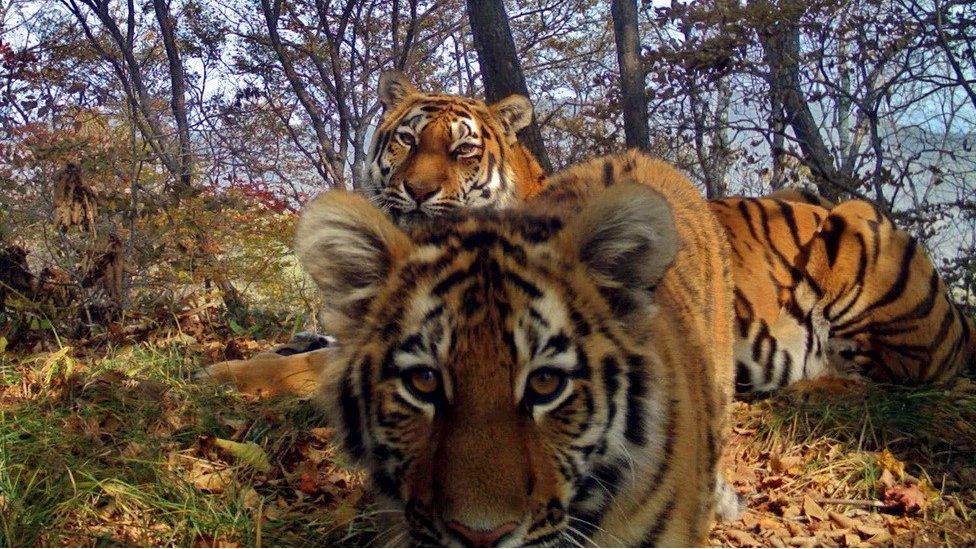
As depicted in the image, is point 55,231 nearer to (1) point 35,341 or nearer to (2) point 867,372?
(1) point 35,341

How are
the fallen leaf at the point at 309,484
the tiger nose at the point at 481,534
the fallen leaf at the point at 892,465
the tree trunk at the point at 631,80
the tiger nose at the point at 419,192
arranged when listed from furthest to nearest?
the tree trunk at the point at 631,80
the tiger nose at the point at 419,192
the fallen leaf at the point at 892,465
the fallen leaf at the point at 309,484
the tiger nose at the point at 481,534

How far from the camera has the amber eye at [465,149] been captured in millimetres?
5685

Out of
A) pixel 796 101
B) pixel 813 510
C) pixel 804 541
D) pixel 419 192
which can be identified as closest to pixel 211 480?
pixel 419 192

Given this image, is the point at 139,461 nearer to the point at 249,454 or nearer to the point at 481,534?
the point at 249,454

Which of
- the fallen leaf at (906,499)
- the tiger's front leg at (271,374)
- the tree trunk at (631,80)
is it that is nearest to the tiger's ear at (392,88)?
the tiger's front leg at (271,374)

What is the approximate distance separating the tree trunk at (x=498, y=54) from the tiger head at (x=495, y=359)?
508 cm

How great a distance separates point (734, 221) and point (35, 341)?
15.5 feet

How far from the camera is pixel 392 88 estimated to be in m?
6.27

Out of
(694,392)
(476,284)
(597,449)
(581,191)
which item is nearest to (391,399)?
(476,284)

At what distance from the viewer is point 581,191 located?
10.4 ft

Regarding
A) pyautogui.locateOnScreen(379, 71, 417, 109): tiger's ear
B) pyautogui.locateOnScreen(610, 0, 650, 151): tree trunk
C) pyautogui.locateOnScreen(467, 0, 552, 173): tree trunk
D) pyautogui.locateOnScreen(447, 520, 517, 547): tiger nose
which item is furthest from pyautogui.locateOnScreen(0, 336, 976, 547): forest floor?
pyautogui.locateOnScreen(610, 0, 650, 151): tree trunk

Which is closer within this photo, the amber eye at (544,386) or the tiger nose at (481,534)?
the tiger nose at (481,534)

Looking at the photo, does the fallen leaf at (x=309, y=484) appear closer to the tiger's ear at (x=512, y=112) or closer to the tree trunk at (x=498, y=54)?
the tiger's ear at (x=512, y=112)

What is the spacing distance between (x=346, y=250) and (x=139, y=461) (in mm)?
1603
